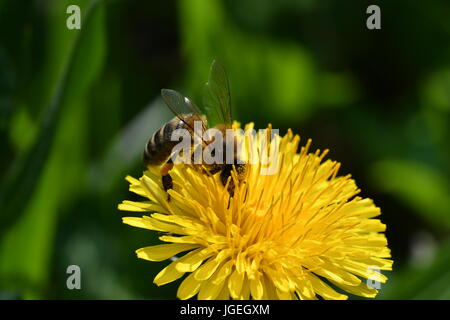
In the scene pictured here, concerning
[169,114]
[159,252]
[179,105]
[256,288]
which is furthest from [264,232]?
[169,114]

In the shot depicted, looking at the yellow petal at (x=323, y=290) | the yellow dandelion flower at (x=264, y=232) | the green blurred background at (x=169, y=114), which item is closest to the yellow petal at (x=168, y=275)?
the yellow dandelion flower at (x=264, y=232)

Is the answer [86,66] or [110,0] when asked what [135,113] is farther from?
[86,66]

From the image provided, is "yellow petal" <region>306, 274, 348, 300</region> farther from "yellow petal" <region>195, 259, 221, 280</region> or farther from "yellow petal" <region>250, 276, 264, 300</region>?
"yellow petal" <region>195, 259, 221, 280</region>

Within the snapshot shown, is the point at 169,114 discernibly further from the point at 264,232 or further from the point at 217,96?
the point at 264,232

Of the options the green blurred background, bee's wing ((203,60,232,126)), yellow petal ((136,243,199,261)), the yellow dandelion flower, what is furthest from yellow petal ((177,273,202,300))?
the green blurred background
